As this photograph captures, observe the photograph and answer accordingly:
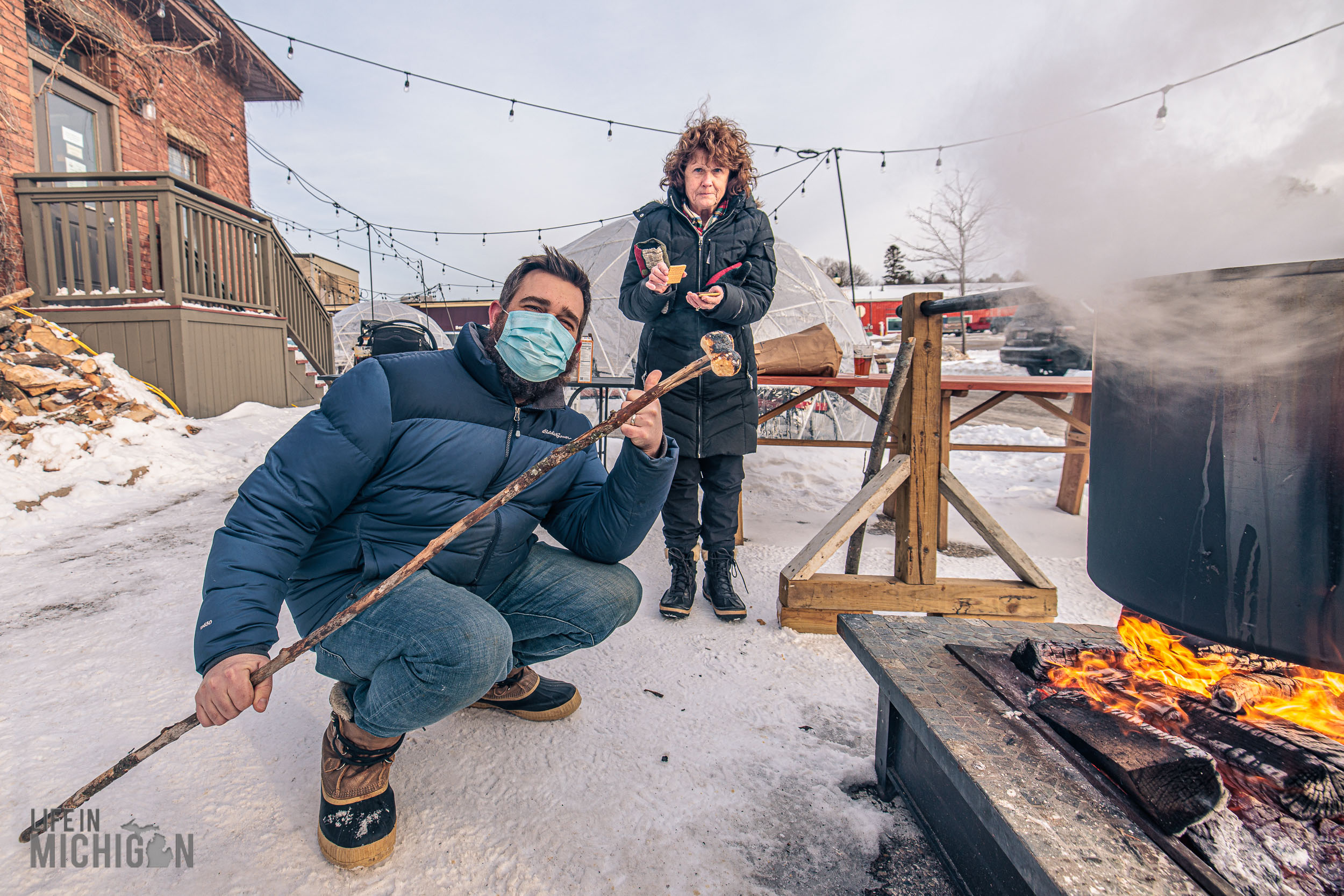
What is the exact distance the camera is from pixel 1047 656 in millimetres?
1438

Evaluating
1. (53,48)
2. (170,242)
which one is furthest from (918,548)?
(53,48)

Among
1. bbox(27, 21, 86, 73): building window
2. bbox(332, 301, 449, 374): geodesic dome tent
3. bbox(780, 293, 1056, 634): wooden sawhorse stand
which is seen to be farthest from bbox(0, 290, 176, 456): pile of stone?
bbox(332, 301, 449, 374): geodesic dome tent

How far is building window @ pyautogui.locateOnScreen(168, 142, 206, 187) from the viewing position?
30.7ft

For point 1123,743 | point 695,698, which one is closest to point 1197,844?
point 1123,743

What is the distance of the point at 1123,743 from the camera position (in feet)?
3.53

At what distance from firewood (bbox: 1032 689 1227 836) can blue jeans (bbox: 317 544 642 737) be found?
112cm

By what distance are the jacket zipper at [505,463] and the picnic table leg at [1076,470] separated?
4.28 meters

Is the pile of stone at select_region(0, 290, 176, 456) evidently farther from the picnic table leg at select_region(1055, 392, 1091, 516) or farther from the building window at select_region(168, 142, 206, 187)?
the picnic table leg at select_region(1055, 392, 1091, 516)

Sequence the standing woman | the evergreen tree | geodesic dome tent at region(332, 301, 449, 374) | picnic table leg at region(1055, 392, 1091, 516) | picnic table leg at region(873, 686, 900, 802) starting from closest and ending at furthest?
picnic table leg at region(873, 686, 900, 802), the standing woman, picnic table leg at region(1055, 392, 1091, 516), geodesic dome tent at region(332, 301, 449, 374), the evergreen tree

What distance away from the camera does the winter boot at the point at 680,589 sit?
2.79 meters

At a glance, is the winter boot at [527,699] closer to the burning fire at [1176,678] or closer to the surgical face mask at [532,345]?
the surgical face mask at [532,345]

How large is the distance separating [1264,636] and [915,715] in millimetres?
622

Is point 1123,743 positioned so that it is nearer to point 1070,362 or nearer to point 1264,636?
point 1264,636

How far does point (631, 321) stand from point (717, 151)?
729cm
